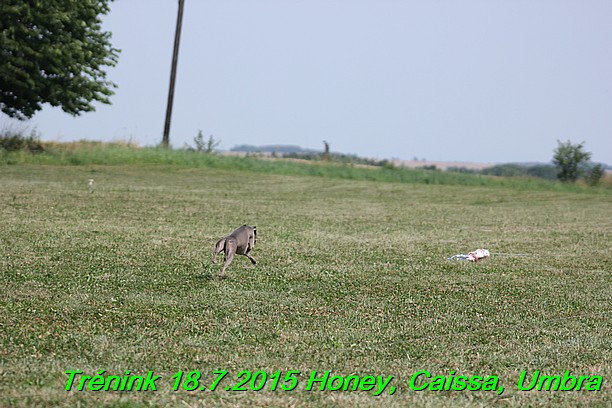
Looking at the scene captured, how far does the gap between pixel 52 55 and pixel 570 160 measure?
25705 millimetres

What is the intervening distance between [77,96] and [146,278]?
2454cm

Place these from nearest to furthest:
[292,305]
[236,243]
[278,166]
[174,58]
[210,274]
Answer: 1. [292,305]
2. [236,243]
3. [210,274]
4. [278,166]
5. [174,58]

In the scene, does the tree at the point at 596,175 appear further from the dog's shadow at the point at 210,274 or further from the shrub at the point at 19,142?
the dog's shadow at the point at 210,274

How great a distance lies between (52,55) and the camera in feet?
96.8

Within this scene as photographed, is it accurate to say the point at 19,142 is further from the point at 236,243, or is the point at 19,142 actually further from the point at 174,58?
the point at 236,243

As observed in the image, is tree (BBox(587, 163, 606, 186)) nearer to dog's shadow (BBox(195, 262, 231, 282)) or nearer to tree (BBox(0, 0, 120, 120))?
tree (BBox(0, 0, 120, 120))

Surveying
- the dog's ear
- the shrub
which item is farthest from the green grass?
the dog's ear

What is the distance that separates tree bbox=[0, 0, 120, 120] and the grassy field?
560 inches

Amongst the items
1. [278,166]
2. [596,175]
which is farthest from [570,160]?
[278,166]

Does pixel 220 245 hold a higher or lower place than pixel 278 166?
lower

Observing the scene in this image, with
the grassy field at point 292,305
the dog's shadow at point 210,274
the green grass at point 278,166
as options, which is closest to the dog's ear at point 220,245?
the grassy field at point 292,305

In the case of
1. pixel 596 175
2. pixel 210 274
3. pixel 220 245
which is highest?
pixel 596 175

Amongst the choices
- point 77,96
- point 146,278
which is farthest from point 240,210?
point 77,96

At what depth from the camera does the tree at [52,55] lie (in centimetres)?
2939
